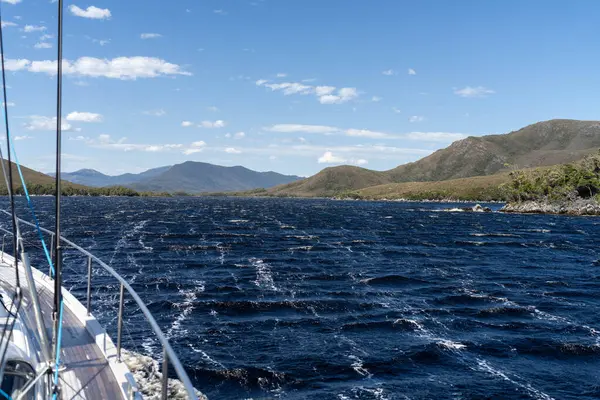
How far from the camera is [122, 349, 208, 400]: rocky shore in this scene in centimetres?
1733

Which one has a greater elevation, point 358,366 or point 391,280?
point 391,280

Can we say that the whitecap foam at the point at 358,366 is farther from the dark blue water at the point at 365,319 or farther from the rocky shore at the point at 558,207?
the rocky shore at the point at 558,207

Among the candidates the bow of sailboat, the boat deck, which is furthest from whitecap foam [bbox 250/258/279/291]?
the bow of sailboat

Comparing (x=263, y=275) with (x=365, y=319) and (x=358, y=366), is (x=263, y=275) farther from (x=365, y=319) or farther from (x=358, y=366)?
(x=358, y=366)

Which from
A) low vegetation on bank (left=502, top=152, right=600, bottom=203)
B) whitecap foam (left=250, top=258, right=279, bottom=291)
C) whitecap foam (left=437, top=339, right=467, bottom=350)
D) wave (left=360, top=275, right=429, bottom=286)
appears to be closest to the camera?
whitecap foam (left=437, top=339, right=467, bottom=350)

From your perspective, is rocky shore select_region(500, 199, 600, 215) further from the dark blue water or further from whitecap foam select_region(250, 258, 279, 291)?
whitecap foam select_region(250, 258, 279, 291)

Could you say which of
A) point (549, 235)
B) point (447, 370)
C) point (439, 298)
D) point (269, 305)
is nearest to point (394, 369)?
point (447, 370)

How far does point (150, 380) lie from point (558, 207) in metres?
173

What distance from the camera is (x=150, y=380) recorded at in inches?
733

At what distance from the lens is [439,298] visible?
112 feet

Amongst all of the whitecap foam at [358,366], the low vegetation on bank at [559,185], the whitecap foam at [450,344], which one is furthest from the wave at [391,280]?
the low vegetation on bank at [559,185]

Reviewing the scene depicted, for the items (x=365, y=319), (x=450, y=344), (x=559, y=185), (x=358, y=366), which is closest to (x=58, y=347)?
(x=358, y=366)

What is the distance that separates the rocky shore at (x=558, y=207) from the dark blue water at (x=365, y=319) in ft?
365

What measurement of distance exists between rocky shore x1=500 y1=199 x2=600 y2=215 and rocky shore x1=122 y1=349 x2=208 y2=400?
165 meters
